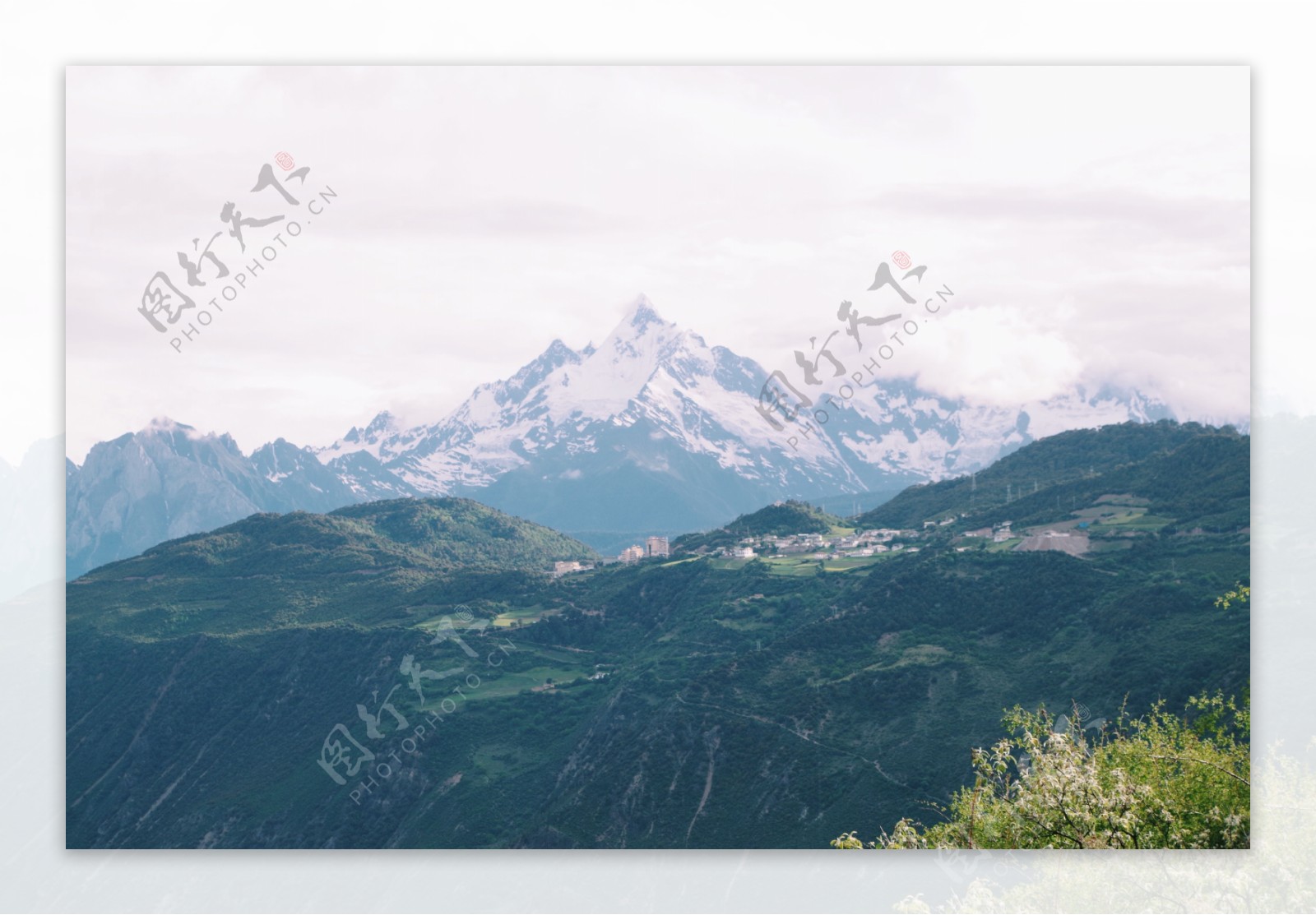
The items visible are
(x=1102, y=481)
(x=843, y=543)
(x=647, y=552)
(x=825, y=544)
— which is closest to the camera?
(x=1102, y=481)

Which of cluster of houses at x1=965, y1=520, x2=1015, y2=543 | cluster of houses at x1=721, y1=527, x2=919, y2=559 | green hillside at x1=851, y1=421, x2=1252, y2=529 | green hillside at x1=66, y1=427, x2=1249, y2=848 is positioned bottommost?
green hillside at x1=66, y1=427, x2=1249, y2=848

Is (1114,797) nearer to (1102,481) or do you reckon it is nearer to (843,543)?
(1102,481)

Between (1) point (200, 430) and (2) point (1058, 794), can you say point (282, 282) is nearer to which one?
(1) point (200, 430)

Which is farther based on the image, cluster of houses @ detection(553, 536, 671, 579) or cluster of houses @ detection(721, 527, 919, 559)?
cluster of houses @ detection(553, 536, 671, 579)

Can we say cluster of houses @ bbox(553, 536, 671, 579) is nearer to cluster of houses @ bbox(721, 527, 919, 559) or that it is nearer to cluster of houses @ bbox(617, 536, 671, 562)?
cluster of houses @ bbox(617, 536, 671, 562)

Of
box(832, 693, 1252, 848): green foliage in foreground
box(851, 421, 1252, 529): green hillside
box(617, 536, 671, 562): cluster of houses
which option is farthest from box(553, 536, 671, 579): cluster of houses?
box(832, 693, 1252, 848): green foliage in foreground

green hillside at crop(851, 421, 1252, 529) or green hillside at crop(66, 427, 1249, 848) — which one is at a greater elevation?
green hillside at crop(851, 421, 1252, 529)

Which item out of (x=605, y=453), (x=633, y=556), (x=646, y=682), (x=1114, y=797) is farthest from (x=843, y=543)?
Answer: (x=605, y=453)

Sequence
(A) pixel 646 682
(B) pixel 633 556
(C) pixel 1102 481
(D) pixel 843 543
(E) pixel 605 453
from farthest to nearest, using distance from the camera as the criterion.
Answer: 1. (E) pixel 605 453
2. (B) pixel 633 556
3. (D) pixel 843 543
4. (C) pixel 1102 481
5. (A) pixel 646 682
